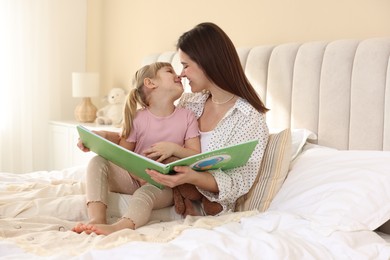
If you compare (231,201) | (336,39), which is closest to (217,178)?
(231,201)

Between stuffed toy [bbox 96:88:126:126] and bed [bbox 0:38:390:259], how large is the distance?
130cm

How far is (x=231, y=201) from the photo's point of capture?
75.7 inches

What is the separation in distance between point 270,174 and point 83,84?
7.52 feet

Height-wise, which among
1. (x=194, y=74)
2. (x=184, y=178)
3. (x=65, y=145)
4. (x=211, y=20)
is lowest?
(x=65, y=145)

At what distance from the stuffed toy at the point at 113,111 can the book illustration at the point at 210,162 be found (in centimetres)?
214

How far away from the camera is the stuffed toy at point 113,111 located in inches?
153

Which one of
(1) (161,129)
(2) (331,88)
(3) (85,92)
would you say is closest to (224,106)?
(1) (161,129)

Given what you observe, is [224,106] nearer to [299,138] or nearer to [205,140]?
[205,140]

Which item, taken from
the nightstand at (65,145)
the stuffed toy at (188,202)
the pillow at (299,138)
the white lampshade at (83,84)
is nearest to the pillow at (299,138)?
the pillow at (299,138)

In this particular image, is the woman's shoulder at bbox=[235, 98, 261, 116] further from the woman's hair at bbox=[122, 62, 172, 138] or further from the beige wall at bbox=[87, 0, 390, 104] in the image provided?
the beige wall at bbox=[87, 0, 390, 104]

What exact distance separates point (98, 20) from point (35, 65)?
0.65 m

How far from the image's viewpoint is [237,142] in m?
1.94

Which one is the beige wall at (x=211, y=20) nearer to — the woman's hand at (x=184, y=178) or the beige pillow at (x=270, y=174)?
the beige pillow at (x=270, y=174)

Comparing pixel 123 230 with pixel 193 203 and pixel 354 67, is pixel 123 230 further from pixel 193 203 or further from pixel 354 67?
pixel 354 67
